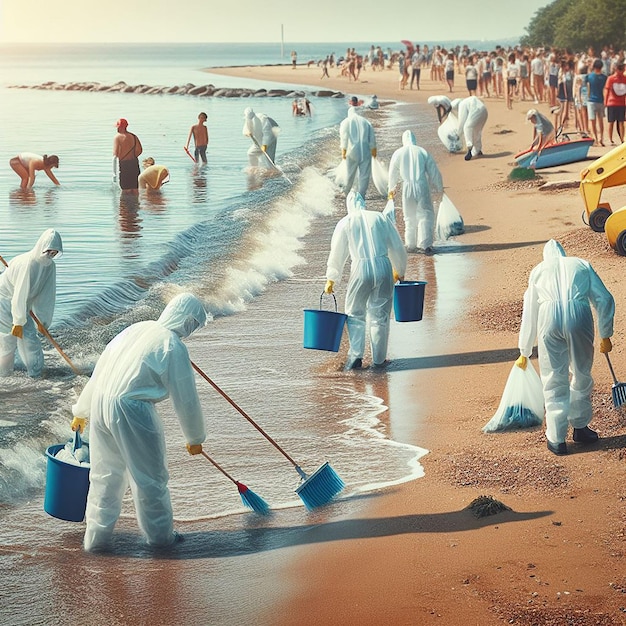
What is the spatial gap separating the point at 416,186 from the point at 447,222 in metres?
1.75

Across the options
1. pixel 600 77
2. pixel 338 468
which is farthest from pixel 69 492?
pixel 600 77

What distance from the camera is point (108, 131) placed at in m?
36.8

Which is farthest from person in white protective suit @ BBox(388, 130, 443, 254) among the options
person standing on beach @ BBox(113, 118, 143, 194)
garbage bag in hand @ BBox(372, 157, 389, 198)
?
person standing on beach @ BBox(113, 118, 143, 194)

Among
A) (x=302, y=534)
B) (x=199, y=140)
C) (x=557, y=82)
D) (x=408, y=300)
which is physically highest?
(x=557, y=82)

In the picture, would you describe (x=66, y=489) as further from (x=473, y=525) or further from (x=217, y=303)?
(x=217, y=303)

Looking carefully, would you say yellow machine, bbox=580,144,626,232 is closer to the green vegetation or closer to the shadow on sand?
the shadow on sand

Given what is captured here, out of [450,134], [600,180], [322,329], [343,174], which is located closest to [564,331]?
[322,329]

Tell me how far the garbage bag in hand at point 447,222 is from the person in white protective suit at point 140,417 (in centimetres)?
959

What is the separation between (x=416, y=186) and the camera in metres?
13.8

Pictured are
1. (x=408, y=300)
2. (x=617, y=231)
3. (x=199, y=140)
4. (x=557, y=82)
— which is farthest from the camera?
(x=557, y=82)

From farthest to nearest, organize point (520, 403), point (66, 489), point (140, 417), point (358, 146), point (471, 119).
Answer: point (471, 119) < point (358, 146) < point (520, 403) < point (66, 489) < point (140, 417)

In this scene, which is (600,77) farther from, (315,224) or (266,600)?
(266,600)

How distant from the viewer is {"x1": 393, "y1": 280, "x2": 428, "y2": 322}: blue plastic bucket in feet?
31.7

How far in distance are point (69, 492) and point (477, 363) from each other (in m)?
4.59
